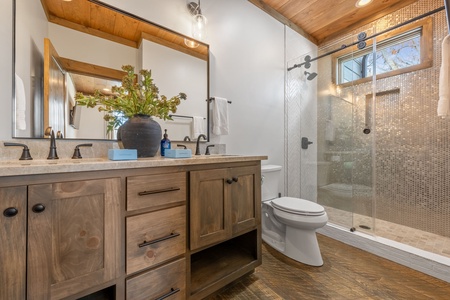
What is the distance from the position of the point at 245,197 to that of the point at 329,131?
1782 mm

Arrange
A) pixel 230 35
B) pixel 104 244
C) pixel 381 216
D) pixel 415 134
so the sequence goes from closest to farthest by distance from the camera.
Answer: pixel 104 244
pixel 230 35
pixel 415 134
pixel 381 216

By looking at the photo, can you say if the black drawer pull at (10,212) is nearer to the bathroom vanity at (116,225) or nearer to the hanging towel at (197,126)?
the bathroom vanity at (116,225)

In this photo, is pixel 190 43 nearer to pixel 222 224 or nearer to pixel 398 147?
pixel 222 224

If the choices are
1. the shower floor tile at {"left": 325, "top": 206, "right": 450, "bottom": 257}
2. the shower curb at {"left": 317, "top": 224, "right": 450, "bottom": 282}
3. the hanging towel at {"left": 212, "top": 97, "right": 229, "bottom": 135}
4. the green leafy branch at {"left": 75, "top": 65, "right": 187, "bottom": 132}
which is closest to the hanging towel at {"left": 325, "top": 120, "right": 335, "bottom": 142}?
the shower floor tile at {"left": 325, "top": 206, "right": 450, "bottom": 257}

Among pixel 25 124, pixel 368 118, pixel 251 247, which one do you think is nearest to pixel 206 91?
pixel 25 124

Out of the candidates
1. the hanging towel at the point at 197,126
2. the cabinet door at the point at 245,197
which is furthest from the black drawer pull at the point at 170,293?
the hanging towel at the point at 197,126

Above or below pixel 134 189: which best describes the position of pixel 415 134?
above

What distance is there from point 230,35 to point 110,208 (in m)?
1.87

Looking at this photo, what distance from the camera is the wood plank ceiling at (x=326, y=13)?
2.20 m

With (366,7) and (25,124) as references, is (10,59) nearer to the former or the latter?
(25,124)

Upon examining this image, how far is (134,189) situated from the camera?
87cm

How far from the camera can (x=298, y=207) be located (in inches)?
64.4

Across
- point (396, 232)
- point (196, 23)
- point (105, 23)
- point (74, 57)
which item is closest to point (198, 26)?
point (196, 23)

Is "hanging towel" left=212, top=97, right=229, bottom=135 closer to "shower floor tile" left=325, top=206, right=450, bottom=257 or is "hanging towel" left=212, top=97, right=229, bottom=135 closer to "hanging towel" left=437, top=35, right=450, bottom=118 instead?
"hanging towel" left=437, top=35, right=450, bottom=118
